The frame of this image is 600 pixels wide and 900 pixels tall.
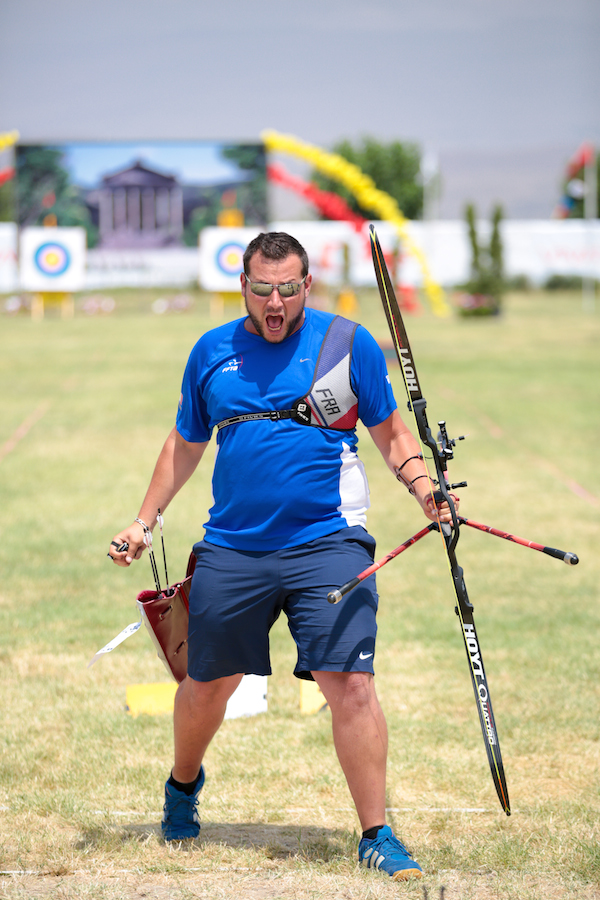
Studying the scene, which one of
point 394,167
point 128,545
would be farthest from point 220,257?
point 394,167

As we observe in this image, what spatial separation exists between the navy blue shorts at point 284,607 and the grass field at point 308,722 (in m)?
0.59

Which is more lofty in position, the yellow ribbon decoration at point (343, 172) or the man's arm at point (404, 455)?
the yellow ribbon decoration at point (343, 172)

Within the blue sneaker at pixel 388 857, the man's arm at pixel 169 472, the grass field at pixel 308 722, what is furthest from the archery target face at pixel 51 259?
the blue sneaker at pixel 388 857

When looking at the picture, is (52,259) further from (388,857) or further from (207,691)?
(388,857)

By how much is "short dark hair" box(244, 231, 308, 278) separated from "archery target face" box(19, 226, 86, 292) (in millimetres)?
35854

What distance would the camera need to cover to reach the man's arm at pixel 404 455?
3062mm

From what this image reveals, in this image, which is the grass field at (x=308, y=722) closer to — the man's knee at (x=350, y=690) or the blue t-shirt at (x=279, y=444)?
the man's knee at (x=350, y=690)

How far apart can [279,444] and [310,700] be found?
6.41 feet

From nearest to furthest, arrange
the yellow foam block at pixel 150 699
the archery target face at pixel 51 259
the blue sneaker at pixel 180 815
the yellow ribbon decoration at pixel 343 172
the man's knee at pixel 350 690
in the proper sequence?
the man's knee at pixel 350 690 → the blue sneaker at pixel 180 815 → the yellow foam block at pixel 150 699 → the yellow ribbon decoration at pixel 343 172 → the archery target face at pixel 51 259

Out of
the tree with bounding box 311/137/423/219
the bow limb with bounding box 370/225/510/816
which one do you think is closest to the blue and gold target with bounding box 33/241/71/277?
the bow limb with bounding box 370/225/510/816

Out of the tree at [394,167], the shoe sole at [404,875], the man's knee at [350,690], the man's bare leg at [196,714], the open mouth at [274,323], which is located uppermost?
the tree at [394,167]

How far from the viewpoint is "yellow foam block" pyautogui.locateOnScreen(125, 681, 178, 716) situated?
4508 millimetres

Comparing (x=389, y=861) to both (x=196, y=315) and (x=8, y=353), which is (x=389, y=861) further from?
(x=196, y=315)

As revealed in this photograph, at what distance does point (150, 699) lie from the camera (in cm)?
453
